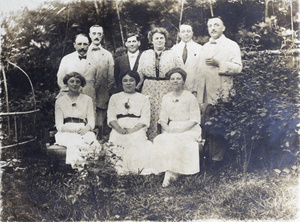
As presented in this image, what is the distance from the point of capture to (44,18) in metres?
5.42

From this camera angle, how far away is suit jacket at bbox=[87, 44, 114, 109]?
5.41 meters

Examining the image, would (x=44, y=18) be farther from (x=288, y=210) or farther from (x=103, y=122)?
(x=288, y=210)

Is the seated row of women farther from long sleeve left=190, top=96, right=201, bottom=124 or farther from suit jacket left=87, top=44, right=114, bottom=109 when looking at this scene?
suit jacket left=87, top=44, right=114, bottom=109

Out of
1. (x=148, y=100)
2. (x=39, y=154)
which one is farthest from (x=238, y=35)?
→ (x=39, y=154)

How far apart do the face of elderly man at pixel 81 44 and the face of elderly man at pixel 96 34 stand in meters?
0.09

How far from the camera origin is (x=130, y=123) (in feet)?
17.3

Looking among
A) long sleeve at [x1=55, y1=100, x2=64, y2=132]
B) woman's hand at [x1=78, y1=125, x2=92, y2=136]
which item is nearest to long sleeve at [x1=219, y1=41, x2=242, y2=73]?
woman's hand at [x1=78, y1=125, x2=92, y2=136]

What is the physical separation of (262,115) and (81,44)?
8.99 feet

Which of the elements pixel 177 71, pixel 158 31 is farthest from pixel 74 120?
pixel 158 31

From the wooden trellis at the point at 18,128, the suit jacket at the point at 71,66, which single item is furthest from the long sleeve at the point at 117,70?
the wooden trellis at the point at 18,128

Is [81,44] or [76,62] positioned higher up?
[81,44]

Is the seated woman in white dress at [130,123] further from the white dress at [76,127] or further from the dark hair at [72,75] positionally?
the dark hair at [72,75]

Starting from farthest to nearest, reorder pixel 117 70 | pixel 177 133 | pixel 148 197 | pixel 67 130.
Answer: pixel 117 70 → pixel 67 130 → pixel 177 133 → pixel 148 197

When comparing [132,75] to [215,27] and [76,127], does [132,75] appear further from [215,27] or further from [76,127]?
[215,27]
